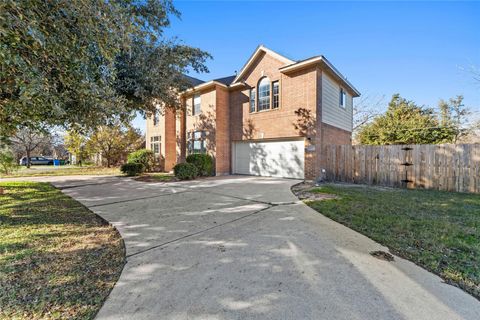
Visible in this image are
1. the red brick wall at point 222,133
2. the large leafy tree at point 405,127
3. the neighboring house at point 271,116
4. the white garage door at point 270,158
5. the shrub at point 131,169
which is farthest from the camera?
the large leafy tree at point 405,127

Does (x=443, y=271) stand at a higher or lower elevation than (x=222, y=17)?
lower

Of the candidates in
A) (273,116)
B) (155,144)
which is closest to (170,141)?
(155,144)

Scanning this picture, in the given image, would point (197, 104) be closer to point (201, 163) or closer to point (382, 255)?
point (201, 163)

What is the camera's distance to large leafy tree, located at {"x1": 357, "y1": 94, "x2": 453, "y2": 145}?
16562 millimetres

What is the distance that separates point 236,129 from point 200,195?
6.96 m

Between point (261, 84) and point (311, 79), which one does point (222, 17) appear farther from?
point (311, 79)

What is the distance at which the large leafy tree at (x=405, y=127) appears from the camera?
16.6m

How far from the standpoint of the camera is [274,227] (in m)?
4.12

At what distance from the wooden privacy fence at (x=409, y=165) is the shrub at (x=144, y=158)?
1247 cm

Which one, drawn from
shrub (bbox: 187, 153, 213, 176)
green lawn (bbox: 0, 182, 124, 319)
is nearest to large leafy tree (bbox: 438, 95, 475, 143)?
shrub (bbox: 187, 153, 213, 176)

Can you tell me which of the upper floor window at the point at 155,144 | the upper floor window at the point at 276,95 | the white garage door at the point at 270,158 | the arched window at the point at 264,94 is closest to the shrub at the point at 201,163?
the white garage door at the point at 270,158

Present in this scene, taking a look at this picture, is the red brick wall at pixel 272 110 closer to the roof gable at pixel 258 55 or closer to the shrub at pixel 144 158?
the roof gable at pixel 258 55

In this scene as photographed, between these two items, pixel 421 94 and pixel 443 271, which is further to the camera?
pixel 421 94

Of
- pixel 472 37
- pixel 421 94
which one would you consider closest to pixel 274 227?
pixel 472 37
